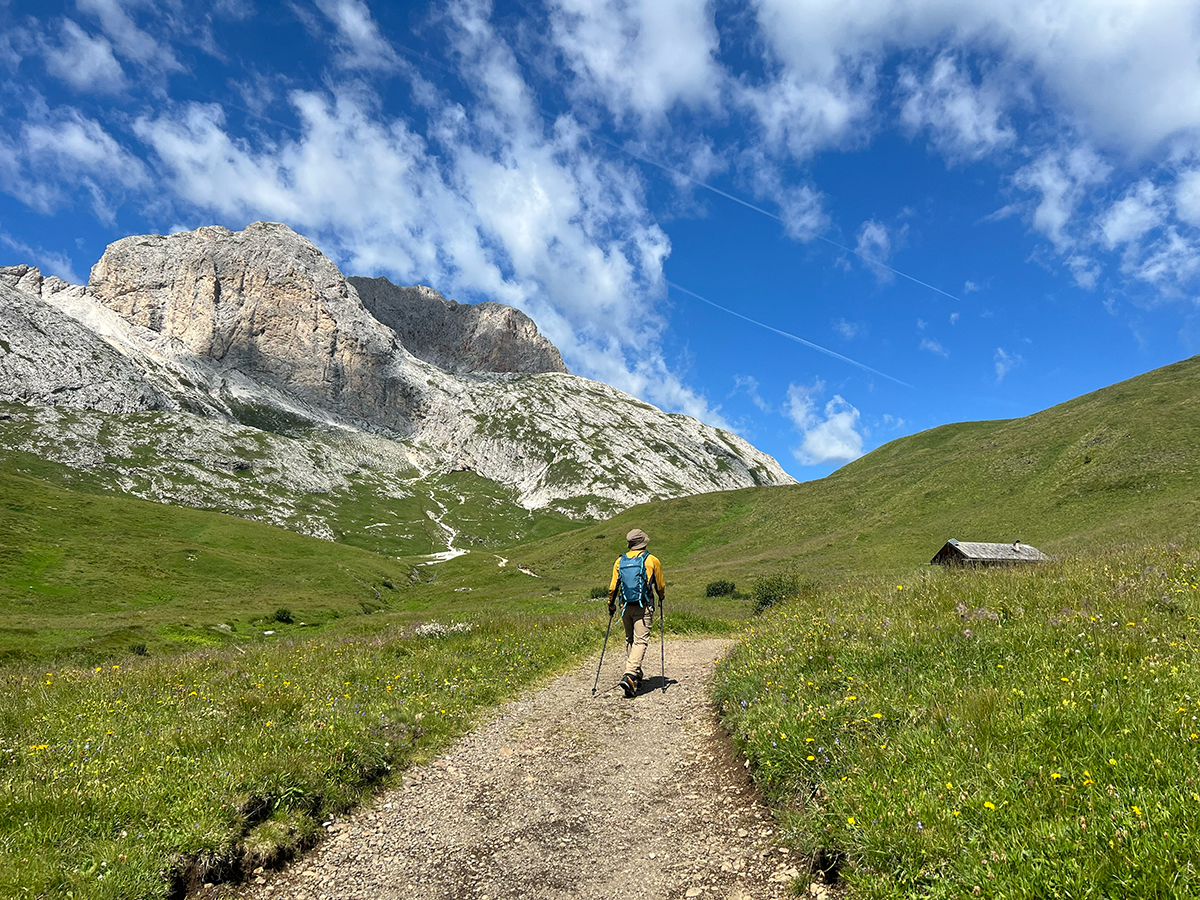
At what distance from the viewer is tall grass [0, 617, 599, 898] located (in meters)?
5.94

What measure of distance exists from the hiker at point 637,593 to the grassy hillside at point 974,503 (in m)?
32.9

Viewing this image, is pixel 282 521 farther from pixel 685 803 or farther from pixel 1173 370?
pixel 1173 370

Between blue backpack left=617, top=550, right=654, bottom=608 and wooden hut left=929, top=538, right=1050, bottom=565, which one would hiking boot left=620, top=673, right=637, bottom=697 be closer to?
blue backpack left=617, top=550, right=654, bottom=608

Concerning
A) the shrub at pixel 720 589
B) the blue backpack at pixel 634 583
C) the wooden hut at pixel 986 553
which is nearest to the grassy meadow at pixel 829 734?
the blue backpack at pixel 634 583

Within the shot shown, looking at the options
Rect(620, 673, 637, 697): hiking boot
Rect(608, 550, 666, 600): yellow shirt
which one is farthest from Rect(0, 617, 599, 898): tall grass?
Rect(608, 550, 666, 600): yellow shirt

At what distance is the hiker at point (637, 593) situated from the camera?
44.8ft

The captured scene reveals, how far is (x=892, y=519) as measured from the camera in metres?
75.1

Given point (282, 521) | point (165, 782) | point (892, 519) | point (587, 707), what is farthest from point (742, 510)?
point (282, 521)

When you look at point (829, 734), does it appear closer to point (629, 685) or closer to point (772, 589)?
point (629, 685)

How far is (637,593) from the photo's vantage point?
13.9m

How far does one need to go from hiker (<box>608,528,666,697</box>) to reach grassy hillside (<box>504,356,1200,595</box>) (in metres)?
32.9

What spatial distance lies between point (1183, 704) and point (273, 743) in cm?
1118

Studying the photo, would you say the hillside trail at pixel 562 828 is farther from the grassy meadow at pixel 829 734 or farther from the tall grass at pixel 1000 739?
the tall grass at pixel 1000 739

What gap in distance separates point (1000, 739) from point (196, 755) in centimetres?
1030
